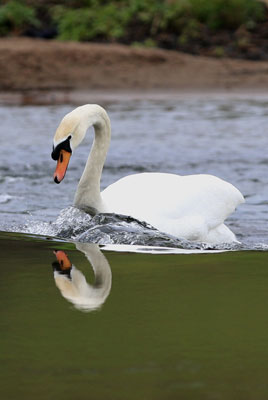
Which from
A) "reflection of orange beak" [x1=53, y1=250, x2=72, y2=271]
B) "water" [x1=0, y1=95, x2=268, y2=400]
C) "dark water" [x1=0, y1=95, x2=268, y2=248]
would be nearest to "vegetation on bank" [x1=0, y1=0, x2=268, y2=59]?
"dark water" [x1=0, y1=95, x2=268, y2=248]

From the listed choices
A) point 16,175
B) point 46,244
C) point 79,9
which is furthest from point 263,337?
point 79,9

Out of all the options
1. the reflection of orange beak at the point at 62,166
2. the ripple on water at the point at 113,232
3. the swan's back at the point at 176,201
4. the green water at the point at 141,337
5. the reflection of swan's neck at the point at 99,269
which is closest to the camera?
the green water at the point at 141,337

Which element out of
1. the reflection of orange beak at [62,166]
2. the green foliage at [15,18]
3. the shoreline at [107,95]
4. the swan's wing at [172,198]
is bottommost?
the shoreline at [107,95]

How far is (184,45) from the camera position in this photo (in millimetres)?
22531

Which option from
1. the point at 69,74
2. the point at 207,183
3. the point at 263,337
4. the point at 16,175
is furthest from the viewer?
the point at 69,74

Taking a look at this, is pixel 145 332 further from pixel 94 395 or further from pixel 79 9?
pixel 79 9

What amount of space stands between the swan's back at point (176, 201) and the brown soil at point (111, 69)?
42.2 ft

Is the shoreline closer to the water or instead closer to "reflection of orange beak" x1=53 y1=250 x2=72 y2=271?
the water

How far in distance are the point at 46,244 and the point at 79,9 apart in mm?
18740

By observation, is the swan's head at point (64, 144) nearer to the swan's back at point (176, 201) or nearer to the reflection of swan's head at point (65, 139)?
the reflection of swan's head at point (65, 139)

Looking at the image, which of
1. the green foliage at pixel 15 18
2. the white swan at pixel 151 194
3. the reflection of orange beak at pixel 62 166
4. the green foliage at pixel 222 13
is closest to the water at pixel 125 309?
the white swan at pixel 151 194

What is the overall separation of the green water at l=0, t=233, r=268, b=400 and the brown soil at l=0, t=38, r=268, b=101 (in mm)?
15200

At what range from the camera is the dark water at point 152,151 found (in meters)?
8.14

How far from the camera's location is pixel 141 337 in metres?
3.38
